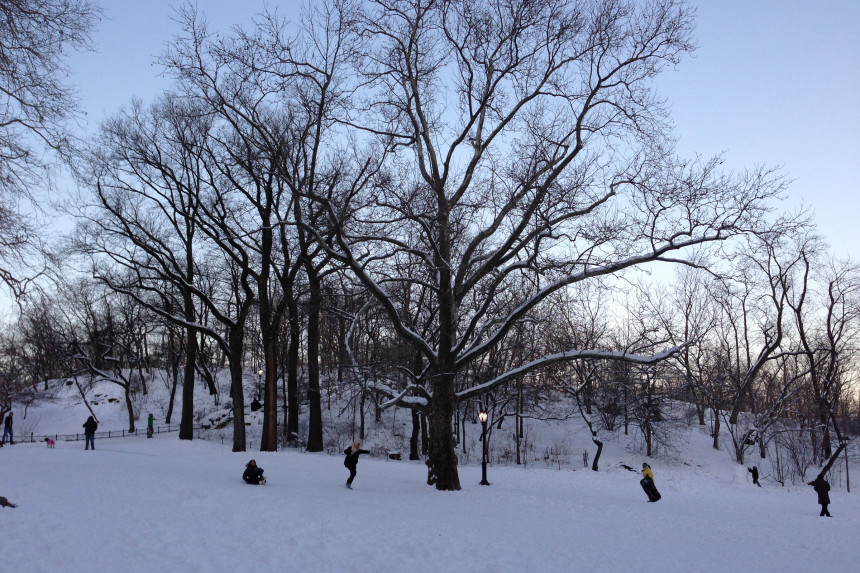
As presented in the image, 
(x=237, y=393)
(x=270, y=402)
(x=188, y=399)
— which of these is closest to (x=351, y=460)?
(x=270, y=402)

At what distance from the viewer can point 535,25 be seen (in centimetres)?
1459

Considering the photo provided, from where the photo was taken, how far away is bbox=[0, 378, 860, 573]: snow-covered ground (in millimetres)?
7738

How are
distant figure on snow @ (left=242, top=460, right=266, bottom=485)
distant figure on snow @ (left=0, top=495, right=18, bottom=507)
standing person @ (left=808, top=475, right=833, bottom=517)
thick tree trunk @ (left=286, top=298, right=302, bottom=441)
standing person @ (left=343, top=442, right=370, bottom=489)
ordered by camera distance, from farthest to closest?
thick tree trunk @ (left=286, top=298, right=302, bottom=441), standing person @ (left=808, top=475, right=833, bottom=517), standing person @ (left=343, top=442, right=370, bottom=489), distant figure on snow @ (left=242, top=460, right=266, bottom=485), distant figure on snow @ (left=0, top=495, right=18, bottom=507)

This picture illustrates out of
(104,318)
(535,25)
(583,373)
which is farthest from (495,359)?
(104,318)

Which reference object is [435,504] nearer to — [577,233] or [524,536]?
[524,536]

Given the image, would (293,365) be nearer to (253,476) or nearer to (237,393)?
(237,393)

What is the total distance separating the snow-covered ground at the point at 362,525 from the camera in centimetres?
774

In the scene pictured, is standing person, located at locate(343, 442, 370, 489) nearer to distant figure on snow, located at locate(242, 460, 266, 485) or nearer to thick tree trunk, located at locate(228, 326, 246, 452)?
distant figure on snow, located at locate(242, 460, 266, 485)

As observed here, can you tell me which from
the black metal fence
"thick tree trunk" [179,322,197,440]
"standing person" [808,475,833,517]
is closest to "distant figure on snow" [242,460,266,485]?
"standing person" [808,475,833,517]

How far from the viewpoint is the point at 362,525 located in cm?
1015

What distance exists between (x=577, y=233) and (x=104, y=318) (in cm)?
4488

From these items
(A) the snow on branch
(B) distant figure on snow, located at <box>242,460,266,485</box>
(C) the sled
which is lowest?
(C) the sled

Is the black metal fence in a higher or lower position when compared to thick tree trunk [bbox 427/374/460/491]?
lower

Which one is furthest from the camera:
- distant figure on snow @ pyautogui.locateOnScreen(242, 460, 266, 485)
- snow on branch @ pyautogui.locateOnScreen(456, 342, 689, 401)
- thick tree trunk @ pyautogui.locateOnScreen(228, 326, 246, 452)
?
thick tree trunk @ pyautogui.locateOnScreen(228, 326, 246, 452)
